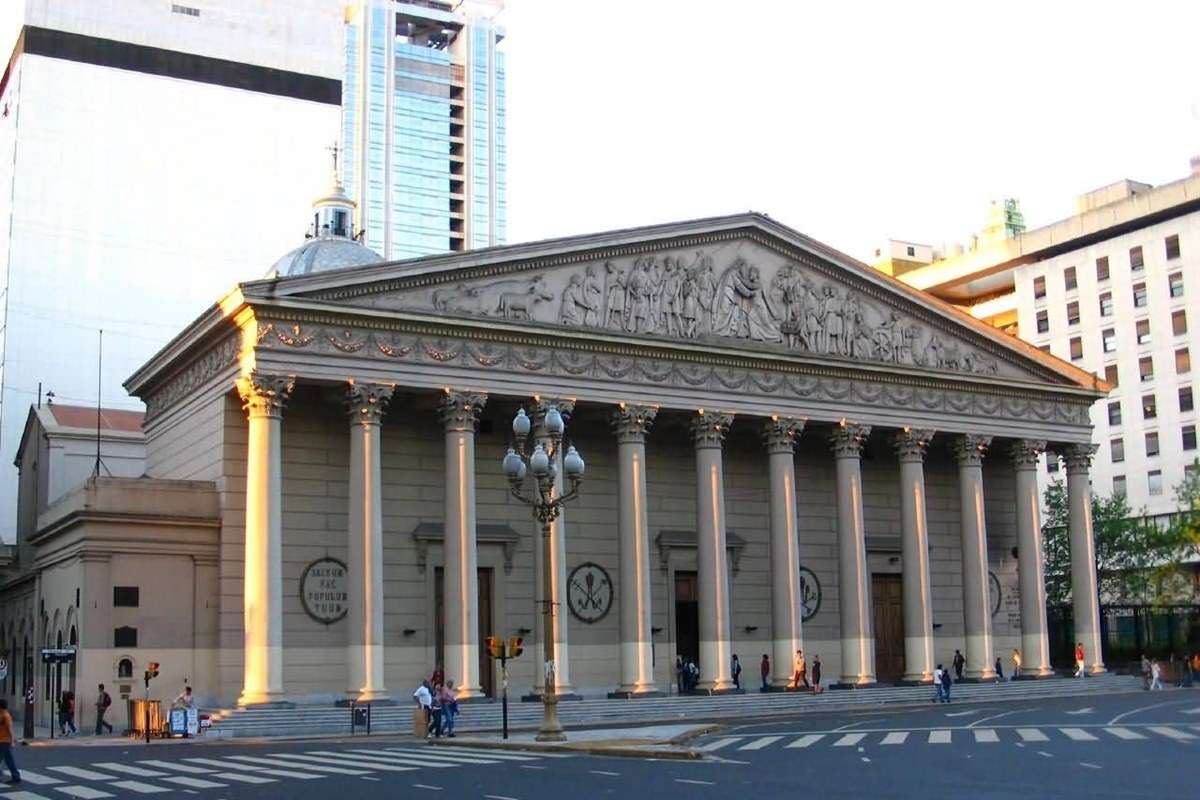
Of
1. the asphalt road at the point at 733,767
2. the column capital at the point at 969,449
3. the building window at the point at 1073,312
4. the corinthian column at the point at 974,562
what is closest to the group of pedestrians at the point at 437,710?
the asphalt road at the point at 733,767

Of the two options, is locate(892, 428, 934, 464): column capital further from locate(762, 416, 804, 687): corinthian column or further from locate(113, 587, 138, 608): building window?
locate(113, 587, 138, 608): building window

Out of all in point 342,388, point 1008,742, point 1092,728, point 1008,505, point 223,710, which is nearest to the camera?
point 1008,742

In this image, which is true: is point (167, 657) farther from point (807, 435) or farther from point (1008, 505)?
point (1008, 505)

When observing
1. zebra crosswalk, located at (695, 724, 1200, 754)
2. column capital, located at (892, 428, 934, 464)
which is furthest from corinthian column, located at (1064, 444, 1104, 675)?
zebra crosswalk, located at (695, 724, 1200, 754)

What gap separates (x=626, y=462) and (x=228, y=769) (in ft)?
79.0

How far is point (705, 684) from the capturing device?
51781mm

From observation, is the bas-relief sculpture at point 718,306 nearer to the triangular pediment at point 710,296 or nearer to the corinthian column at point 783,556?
the triangular pediment at point 710,296

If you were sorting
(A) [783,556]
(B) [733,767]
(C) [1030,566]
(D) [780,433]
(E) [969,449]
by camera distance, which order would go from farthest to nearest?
(C) [1030,566] → (E) [969,449] → (D) [780,433] → (A) [783,556] → (B) [733,767]

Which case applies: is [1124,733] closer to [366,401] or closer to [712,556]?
[712,556]

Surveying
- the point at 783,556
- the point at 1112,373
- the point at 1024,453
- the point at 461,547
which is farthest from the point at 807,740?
the point at 1112,373

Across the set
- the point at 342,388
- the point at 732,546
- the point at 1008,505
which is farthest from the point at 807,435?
the point at 342,388

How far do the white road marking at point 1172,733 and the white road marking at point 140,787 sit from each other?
20.9 m

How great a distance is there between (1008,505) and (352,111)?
8765 centimetres

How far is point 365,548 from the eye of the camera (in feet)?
151
